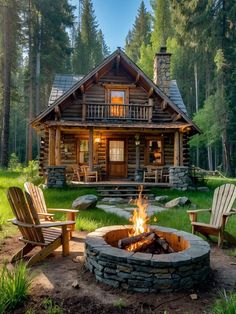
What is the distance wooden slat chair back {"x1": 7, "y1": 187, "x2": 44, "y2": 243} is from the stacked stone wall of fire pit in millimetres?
899

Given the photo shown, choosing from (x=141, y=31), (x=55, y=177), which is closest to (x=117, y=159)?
(x=55, y=177)

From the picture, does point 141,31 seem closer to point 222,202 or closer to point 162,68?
point 162,68

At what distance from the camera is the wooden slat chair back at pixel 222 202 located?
5793 mm

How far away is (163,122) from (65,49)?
15.2 m

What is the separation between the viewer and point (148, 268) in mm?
3520

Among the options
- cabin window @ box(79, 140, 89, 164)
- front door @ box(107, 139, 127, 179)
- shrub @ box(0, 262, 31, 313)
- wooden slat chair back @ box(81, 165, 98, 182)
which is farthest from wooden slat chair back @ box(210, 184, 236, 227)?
cabin window @ box(79, 140, 89, 164)

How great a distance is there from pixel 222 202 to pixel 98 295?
3499 millimetres

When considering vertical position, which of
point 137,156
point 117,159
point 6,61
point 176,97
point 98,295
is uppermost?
point 6,61

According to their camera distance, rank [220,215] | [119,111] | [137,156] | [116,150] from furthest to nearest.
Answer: [116,150], [137,156], [119,111], [220,215]

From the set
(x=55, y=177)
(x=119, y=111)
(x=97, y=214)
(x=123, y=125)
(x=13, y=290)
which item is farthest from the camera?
(x=119, y=111)

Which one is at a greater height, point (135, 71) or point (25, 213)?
point (135, 71)

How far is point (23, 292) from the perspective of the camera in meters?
Answer: 3.25

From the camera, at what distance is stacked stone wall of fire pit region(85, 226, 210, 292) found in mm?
3527

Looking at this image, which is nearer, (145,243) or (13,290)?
(13,290)
